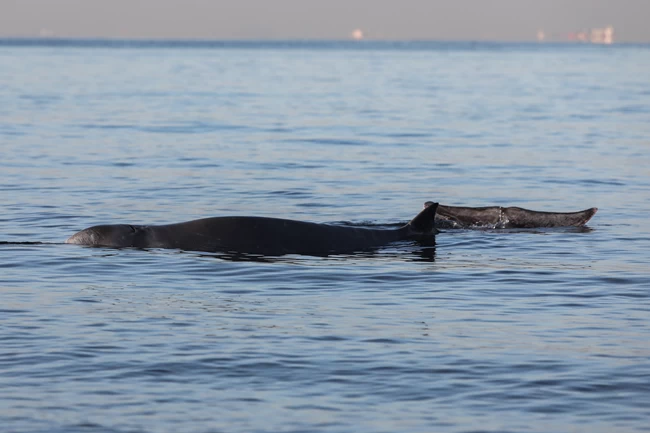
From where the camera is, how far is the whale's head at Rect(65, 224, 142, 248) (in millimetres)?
18016

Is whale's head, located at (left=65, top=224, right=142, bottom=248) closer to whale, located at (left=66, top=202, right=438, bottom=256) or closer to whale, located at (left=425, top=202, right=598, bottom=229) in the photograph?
whale, located at (left=66, top=202, right=438, bottom=256)

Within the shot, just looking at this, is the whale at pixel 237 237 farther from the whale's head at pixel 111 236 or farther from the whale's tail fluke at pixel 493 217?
the whale's tail fluke at pixel 493 217

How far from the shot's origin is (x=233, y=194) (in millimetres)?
25922

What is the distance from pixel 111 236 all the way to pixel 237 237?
77.1 inches

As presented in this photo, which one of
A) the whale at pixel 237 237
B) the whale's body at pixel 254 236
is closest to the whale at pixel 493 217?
the whale's body at pixel 254 236

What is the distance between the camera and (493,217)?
2078cm

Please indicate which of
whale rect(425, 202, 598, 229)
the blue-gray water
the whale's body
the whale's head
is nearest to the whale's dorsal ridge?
the whale's body

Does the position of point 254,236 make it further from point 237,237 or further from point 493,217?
point 493,217

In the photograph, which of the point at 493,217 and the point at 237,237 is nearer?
the point at 237,237

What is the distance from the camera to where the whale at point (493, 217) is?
2075 centimetres

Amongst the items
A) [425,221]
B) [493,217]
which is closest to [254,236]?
[425,221]

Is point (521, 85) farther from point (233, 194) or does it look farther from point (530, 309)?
point (530, 309)

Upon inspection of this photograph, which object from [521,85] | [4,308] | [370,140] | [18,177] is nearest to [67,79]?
[521,85]

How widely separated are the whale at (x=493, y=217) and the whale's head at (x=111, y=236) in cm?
558
